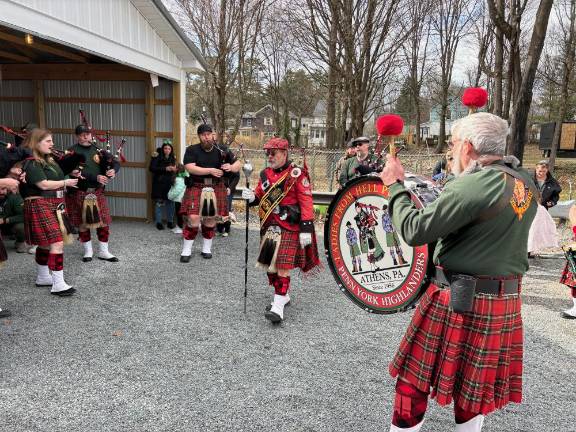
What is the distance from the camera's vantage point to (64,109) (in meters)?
8.80

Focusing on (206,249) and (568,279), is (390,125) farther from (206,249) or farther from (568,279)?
(206,249)

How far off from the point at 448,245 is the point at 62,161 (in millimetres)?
4899

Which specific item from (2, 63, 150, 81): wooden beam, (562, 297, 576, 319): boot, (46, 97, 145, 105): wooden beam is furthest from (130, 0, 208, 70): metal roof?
(562, 297, 576, 319): boot

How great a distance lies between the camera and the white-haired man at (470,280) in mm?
1871

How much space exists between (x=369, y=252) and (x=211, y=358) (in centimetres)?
175

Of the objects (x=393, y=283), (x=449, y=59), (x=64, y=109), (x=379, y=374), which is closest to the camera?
(x=393, y=283)

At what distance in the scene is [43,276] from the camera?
17.3 feet

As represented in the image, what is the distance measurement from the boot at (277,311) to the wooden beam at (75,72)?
5.53m

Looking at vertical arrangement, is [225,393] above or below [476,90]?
below

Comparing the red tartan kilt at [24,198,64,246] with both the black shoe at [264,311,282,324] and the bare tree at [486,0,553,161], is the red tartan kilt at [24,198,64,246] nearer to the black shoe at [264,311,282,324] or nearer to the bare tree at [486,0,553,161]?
the black shoe at [264,311,282,324]

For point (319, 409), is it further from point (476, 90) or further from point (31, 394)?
point (476, 90)

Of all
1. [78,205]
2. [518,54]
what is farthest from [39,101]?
[518,54]

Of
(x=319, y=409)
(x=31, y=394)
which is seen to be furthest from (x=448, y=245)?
(x=31, y=394)

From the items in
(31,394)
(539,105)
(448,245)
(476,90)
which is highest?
(539,105)
